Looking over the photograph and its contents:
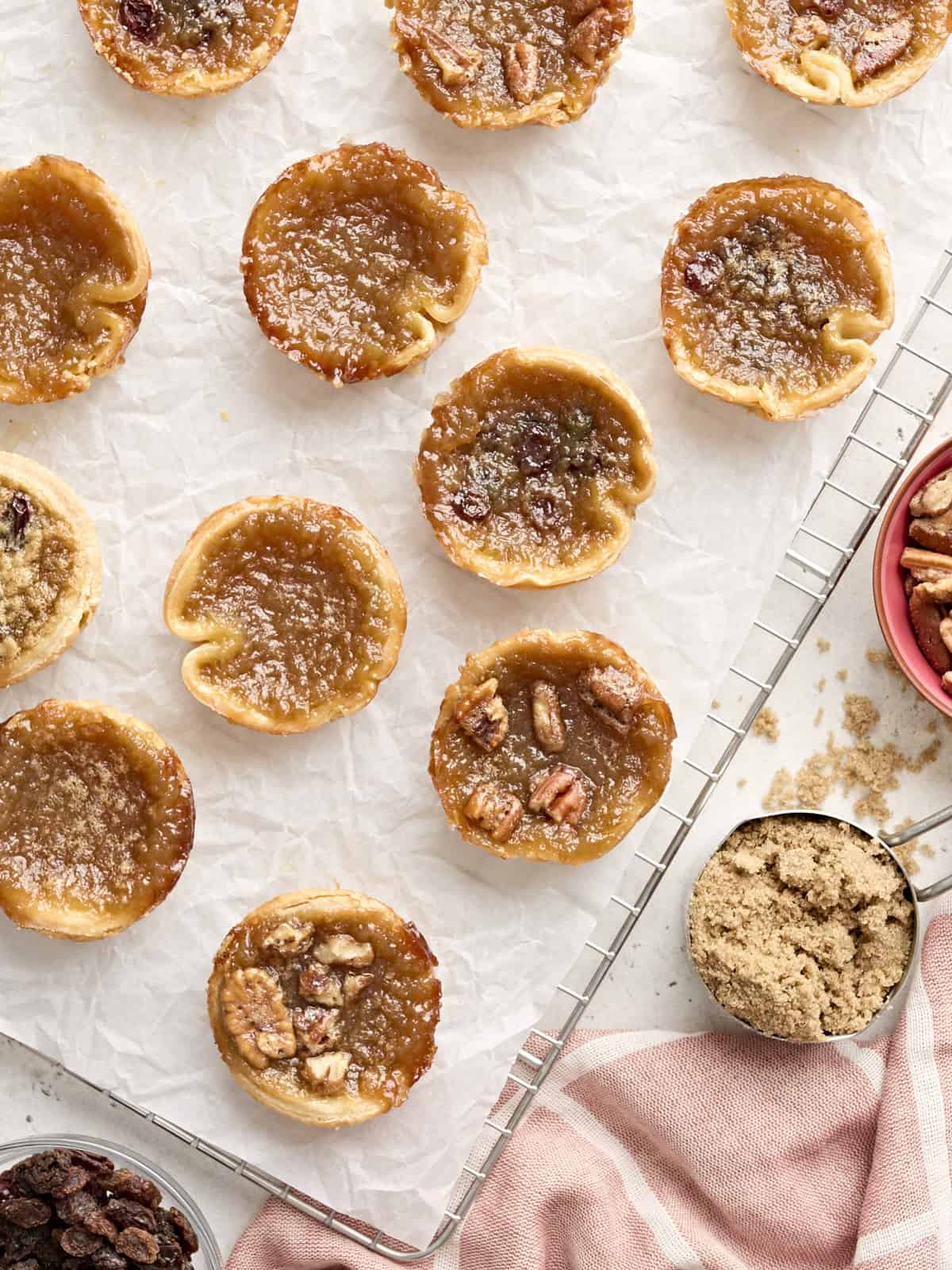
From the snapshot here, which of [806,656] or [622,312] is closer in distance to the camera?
[622,312]

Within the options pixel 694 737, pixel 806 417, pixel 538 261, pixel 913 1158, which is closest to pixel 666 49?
pixel 538 261

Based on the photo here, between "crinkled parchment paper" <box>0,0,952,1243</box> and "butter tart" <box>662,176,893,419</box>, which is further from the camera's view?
"crinkled parchment paper" <box>0,0,952,1243</box>

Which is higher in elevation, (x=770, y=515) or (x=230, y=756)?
(x=770, y=515)

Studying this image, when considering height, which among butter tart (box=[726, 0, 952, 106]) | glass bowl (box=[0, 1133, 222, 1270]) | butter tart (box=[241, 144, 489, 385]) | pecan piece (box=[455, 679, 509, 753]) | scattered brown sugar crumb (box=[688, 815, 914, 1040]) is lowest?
glass bowl (box=[0, 1133, 222, 1270])

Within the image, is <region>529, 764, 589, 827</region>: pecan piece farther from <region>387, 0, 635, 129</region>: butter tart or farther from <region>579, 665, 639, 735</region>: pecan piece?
<region>387, 0, 635, 129</region>: butter tart

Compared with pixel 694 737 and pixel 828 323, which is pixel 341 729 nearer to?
pixel 694 737

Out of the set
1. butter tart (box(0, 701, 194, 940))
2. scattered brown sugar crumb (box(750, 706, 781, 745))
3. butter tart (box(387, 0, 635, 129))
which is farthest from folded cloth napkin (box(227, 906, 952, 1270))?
butter tart (box(387, 0, 635, 129))

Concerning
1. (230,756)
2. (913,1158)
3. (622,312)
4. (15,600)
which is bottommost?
(913,1158)
